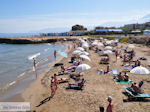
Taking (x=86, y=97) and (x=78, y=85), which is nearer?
(x=86, y=97)

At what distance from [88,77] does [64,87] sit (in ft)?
9.26

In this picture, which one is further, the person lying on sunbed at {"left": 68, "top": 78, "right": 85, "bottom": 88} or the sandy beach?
the person lying on sunbed at {"left": 68, "top": 78, "right": 85, "bottom": 88}

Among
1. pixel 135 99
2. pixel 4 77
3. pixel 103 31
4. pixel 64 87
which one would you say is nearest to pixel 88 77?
pixel 64 87

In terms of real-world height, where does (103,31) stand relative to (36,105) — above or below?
above

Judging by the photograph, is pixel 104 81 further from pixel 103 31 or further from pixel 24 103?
pixel 103 31

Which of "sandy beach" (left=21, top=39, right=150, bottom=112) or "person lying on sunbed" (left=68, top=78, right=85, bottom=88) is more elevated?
"person lying on sunbed" (left=68, top=78, right=85, bottom=88)

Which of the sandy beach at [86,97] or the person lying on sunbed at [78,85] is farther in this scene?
the person lying on sunbed at [78,85]

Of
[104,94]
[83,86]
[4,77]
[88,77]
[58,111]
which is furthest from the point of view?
[4,77]

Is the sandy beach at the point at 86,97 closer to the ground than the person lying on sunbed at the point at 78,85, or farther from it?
closer to the ground

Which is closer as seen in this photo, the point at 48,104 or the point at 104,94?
the point at 48,104

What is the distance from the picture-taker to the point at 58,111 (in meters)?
8.03

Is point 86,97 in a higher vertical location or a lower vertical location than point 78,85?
lower

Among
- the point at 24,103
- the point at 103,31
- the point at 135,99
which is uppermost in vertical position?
the point at 103,31

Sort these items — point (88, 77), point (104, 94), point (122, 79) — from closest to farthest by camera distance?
1. point (104, 94)
2. point (122, 79)
3. point (88, 77)
